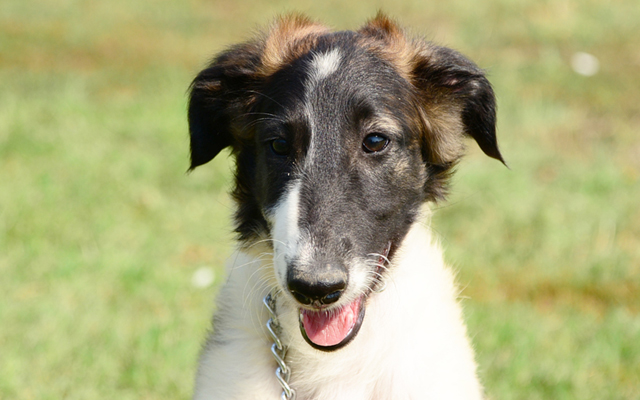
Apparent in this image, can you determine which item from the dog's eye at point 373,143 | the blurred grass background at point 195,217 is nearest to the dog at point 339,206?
the dog's eye at point 373,143

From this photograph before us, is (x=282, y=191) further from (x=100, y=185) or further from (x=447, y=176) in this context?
(x=100, y=185)

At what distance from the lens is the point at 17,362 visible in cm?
499

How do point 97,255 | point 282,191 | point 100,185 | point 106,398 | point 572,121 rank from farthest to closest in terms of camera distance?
point 572,121, point 100,185, point 97,255, point 106,398, point 282,191

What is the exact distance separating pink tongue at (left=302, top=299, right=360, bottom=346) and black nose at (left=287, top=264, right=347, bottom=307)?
1.04 feet

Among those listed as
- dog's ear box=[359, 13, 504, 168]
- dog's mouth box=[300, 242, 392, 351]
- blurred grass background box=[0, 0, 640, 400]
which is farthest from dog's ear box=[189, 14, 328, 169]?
dog's mouth box=[300, 242, 392, 351]

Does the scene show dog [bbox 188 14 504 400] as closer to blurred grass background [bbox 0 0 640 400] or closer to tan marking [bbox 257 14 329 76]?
tan marking [bbox 257 14 329 76]

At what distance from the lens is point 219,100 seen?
3.67 metres

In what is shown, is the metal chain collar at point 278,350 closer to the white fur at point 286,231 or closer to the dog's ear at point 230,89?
the white fur at point 286,231

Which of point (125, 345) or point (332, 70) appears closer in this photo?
point (332, 70)

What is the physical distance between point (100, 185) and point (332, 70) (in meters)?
5.30

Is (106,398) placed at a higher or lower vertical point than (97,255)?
higher

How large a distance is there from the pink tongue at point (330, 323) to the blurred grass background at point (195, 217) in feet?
2.95

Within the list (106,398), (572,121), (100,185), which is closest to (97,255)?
(100,185)

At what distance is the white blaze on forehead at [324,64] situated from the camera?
324 centimetres
